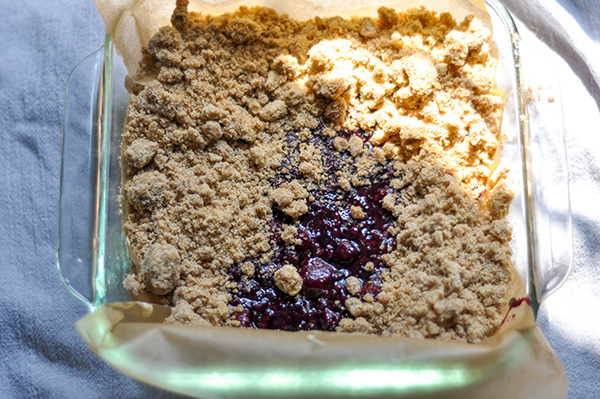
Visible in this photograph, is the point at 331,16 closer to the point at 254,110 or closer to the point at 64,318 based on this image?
the point at 254,110

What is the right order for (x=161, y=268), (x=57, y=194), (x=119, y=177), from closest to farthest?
(x=161, y=268) < (x=119, y=177) < (x=57, y=194)

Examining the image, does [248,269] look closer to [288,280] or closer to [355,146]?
[288,280]

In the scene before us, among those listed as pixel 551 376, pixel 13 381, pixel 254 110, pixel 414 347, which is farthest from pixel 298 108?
pixel 13 381

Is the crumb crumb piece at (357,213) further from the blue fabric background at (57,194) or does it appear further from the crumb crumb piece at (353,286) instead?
the blue fabric background at (57,194)

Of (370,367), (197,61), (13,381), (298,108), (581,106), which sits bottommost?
(13,381)

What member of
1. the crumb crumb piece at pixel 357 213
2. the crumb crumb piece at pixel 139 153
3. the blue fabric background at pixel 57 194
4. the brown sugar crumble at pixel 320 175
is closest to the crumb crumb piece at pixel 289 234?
the brown sugar crumble at pixel 320 175

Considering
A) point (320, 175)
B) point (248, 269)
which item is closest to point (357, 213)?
point (320, 175)
